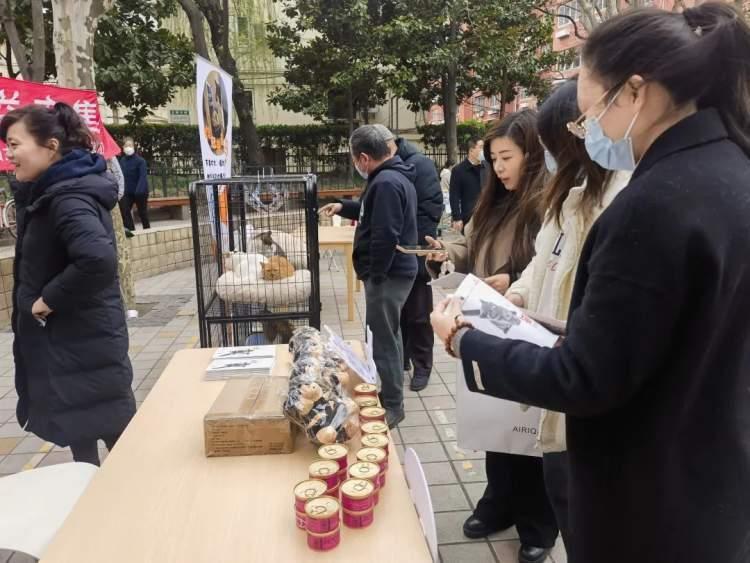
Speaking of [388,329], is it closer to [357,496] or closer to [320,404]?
[320,404]

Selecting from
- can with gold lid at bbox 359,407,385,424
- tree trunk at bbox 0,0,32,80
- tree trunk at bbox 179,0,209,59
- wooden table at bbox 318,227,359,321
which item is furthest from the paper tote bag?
tree trunk at bbox 179,0,209,59

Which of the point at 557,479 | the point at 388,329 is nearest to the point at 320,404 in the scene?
the point at 557,479

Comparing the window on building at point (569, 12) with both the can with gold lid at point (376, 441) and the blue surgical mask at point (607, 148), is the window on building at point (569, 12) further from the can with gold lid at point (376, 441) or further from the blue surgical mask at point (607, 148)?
the can with gold lid at point (376, 441)

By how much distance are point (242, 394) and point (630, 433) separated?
102 cm

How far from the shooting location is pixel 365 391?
167 cm

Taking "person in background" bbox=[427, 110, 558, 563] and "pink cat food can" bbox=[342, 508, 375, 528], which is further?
"person in background" bbox=[427, 110, 558, 563]

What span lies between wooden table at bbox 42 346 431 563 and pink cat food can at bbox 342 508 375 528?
0.05 ft

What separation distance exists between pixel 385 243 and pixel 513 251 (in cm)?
91

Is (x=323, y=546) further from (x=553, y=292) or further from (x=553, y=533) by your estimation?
(x=553, y=533)

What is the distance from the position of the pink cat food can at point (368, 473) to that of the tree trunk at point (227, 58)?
1133 centimetres

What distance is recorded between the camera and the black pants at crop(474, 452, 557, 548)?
211 cm

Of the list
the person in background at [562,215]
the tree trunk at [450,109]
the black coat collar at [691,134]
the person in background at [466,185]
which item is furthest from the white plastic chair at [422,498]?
the tree trunk at [450,109]

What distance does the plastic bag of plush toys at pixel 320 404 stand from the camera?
1412 millimetres

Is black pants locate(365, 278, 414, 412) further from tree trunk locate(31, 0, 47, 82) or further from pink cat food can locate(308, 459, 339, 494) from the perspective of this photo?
tree trunk locate(31, 0, 47, 82)
